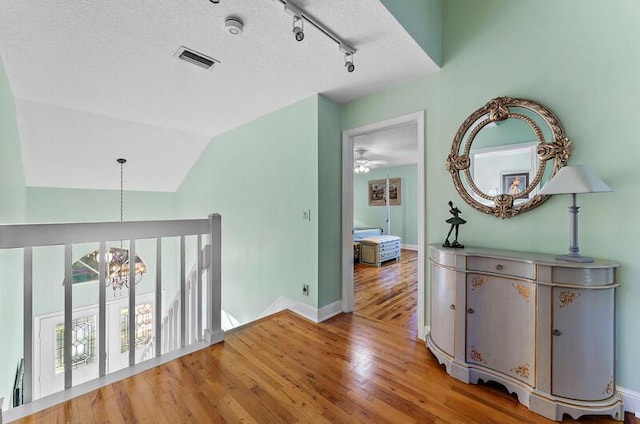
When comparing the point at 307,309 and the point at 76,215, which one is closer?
the point at 307,309

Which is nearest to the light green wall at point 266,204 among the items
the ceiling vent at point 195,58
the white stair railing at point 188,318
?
the white stair railing at point 188,318

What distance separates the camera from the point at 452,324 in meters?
1.92

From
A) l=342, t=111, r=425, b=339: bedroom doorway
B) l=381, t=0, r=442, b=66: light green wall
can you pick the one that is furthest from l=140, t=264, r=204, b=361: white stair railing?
l=381, t=0, r=442, b=66: light green wall

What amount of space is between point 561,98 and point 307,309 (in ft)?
9.07

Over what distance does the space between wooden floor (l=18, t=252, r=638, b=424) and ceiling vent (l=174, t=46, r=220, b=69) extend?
7.76ft

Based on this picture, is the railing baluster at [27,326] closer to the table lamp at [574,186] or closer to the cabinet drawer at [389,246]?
the table lamp at [574,186]

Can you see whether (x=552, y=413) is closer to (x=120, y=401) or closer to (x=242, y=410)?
(x=242, y=410)

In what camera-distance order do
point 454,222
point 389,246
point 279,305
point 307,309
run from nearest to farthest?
1. point 454,222
2. point 307,309
3. point 279,305
4. point 389,246

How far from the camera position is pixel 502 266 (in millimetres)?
1758

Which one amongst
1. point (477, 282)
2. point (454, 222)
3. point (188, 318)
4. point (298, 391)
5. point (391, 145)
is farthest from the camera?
Result: point (391, 145)

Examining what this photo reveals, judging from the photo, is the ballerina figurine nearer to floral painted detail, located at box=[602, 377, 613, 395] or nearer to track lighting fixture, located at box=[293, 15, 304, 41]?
floral painted detail, located at box=[602, 377, 613, 395]

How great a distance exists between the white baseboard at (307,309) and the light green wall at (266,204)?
71 millimetres

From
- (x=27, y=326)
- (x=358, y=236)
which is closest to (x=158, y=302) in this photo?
(x=27, y=326)

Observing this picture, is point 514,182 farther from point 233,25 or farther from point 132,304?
point 132,304
